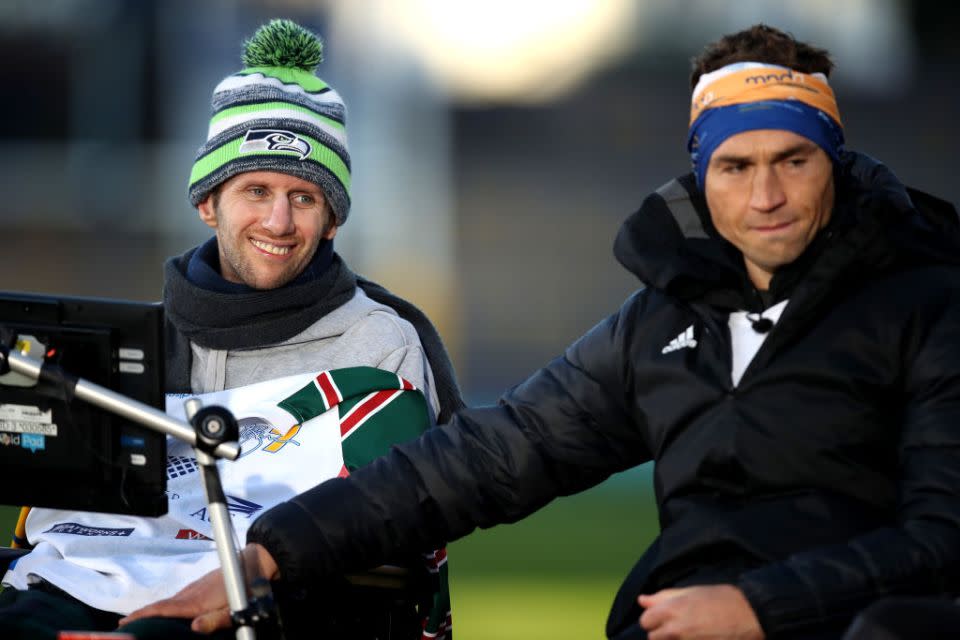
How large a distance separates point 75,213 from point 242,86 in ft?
37.3

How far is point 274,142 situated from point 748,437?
161 cm

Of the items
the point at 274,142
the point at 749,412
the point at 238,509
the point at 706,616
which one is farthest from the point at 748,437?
the point at 274,142

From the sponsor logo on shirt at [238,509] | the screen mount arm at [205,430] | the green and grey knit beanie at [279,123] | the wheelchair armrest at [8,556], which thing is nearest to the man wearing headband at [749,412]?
the screen mount arm at [205,430]

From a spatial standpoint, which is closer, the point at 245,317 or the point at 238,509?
the point at 238,509

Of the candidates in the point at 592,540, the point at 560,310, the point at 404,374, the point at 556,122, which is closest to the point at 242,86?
the point at 404,374

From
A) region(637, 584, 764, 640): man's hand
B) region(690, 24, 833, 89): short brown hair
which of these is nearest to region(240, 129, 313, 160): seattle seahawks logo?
region(690, 24, 833, 89): short brown hair

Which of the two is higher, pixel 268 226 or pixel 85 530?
pixel 268 226

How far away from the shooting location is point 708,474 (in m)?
3.20

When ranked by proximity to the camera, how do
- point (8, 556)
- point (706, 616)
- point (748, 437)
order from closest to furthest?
point (706, 616) < point (748, 437) < point (8, 556)

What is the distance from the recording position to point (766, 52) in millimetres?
3412

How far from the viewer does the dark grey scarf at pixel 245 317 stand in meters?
4.14

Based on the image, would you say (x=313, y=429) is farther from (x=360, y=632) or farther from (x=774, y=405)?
(x=774, y=405)

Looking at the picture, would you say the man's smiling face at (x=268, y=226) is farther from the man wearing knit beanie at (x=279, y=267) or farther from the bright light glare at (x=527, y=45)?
the bright light glare at (x=527, y=45)

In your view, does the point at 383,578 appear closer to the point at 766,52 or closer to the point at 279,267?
the point at 279,267
